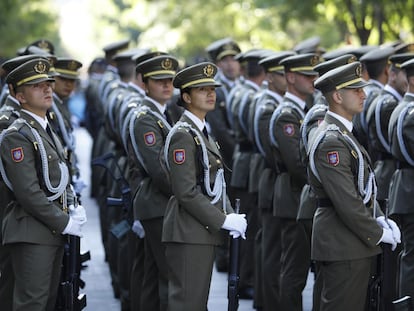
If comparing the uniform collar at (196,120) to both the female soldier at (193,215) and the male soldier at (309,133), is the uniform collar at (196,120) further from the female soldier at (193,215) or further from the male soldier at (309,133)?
the male soldier at (309,133)

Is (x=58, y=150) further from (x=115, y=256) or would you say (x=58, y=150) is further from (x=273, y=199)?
(x=115, y=256)

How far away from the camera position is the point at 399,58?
30.4 feet

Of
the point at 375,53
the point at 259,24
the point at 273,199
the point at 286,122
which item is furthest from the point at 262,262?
the point at 259,24

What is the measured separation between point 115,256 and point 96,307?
0.69m

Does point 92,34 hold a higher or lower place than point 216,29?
higher

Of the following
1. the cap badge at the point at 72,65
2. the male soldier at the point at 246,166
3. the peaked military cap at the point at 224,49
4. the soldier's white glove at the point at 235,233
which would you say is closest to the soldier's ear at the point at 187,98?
the soldier's white glove at the point at 235,233

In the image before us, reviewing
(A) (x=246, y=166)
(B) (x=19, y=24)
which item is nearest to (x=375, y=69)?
(A) (x=246, y=166)

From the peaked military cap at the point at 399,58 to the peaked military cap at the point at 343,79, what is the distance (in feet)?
7.23

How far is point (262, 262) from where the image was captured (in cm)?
926

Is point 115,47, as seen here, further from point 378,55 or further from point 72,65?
point 378,55

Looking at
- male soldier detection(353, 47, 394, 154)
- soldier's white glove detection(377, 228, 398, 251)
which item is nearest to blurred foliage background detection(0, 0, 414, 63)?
male soldier detection(353, 47, 394, 154)

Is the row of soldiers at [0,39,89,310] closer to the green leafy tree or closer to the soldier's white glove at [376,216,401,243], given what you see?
the soldier's white glove at [376,216,401,243]

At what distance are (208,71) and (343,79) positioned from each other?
0.89 meters

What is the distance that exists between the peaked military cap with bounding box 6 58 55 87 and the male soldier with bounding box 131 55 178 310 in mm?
1109
